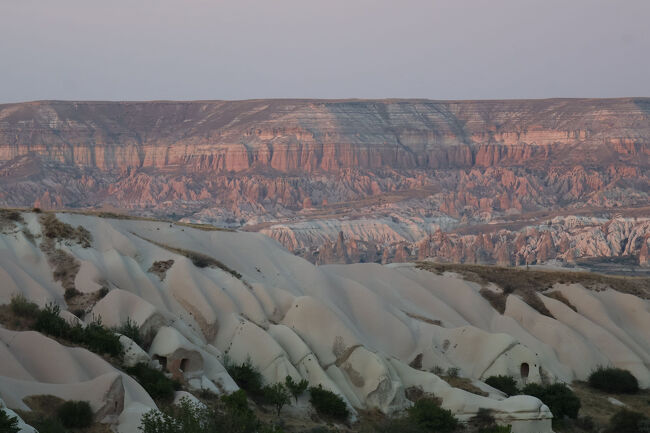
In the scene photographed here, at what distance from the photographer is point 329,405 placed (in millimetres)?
42500

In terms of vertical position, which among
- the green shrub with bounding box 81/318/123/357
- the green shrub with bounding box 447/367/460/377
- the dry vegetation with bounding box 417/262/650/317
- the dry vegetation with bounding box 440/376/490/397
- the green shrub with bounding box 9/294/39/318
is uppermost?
the green shrub with bounding box 9/294/39/318

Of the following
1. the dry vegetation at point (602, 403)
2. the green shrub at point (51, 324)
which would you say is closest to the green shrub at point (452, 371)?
the dry vegetation at point (602, 403)

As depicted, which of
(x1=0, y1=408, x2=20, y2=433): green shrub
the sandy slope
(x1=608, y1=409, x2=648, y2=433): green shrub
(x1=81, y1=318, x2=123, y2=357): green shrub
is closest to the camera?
(x1=0, y1=408, x2=20, y2=433): green shrub

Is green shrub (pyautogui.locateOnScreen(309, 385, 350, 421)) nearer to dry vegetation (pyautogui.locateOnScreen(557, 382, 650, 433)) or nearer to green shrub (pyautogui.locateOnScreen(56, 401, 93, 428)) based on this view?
dry vegetation (pyautogui.locateOnScreen(557, 382, 650, 433))

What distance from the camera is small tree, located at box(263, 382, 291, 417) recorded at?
41156 millimetres

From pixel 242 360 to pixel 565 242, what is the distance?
137913 mm

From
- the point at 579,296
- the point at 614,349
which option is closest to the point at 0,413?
the point at 614,349

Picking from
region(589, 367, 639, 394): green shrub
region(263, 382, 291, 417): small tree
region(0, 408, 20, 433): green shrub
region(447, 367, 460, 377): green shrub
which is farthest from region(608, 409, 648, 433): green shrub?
region(0, 408, 20, 433): green shrub

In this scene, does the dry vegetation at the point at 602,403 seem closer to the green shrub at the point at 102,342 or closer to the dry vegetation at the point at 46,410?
the green shrub at the point at 102,342

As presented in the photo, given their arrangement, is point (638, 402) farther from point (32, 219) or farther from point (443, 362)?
point (32, 219)

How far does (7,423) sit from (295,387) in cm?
1859

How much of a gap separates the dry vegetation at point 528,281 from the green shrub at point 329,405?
81.8 ft

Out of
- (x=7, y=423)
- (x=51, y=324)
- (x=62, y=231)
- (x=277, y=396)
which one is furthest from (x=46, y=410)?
(x=62, y=231)

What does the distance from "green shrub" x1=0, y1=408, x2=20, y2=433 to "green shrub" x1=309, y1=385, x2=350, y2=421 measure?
18314mm
